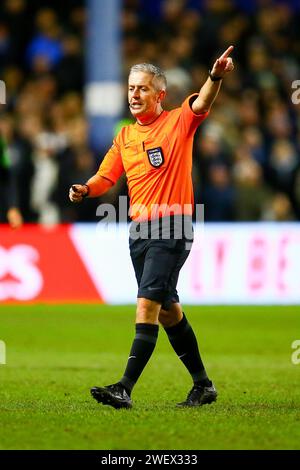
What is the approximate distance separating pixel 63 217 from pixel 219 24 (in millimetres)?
4651

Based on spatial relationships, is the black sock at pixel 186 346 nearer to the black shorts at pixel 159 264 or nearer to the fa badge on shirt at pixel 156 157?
the black shorts at pixel 159 264

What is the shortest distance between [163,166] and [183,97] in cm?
932

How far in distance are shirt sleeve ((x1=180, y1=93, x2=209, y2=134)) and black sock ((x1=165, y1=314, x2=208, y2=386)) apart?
4.26 ft

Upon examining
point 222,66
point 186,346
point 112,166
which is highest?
point 222,66

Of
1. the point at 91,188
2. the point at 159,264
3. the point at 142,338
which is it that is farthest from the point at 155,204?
the point at 142,338

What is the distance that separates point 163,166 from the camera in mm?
7676

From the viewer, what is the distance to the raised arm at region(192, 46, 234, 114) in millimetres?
7242

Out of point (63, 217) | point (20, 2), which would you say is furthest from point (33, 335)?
point (20, 2)

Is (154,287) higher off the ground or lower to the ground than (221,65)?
lower

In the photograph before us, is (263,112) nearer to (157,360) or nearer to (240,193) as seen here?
(240,193)

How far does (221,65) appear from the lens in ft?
23.8

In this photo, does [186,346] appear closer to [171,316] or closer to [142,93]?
[171,316]

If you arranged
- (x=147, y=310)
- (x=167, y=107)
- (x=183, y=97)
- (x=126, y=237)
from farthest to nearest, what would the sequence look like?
(x=183, y=97), (x=167, y=107), (x=126, y=237), (x=147, y=310)

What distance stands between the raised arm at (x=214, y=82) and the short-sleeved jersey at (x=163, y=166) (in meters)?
0.12
